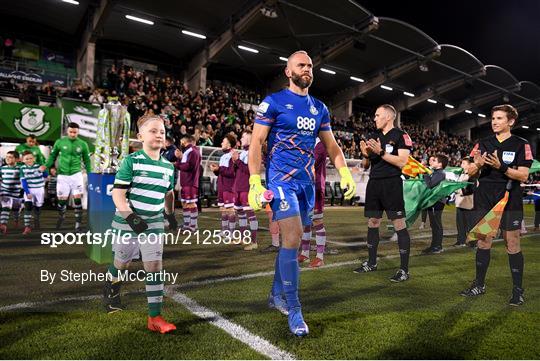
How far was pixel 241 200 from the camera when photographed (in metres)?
7.91

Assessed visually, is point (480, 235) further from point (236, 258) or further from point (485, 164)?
point (236, 258)

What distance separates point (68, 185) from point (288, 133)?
701cm

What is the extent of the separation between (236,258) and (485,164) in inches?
149

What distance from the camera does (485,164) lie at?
4336mm

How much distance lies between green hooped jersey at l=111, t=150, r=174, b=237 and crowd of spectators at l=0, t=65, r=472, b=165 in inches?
351

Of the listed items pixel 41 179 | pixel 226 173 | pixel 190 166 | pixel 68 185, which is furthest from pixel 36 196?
pixel 226 173

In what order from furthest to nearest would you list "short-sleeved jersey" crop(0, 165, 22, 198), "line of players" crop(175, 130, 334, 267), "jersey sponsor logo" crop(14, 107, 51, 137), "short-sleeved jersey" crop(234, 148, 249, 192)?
1. "jersey sponsor logo" crop(14, 107, 51, 137)
2. "short-sleeved jersey" crop(0, 165, 22, 198)
3. "short-sleeved jersey" crop(234, 148, 249, 192)
4. "line of players" crop(175, 130, 334, 267)

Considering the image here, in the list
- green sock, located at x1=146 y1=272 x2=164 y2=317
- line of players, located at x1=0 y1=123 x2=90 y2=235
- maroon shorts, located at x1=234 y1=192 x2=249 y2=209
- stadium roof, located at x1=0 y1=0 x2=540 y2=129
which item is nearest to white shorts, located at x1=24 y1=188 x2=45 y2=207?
line of players, located at x1=0 y1=123 x2=90 y2=235

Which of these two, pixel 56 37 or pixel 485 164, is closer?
pixel 485 164

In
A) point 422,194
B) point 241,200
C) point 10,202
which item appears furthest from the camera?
point 10,202

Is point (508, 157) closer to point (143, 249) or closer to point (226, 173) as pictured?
point (143, 249)

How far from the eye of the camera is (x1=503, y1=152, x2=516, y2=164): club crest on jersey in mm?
4199

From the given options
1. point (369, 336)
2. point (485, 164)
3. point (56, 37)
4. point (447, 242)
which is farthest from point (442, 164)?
point (56, 37)

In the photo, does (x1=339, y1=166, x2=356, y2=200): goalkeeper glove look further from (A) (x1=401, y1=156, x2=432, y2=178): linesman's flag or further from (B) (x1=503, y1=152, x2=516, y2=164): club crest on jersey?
(A) (x1=401, y1=156, x2=432, y2=178): linesman's flag
